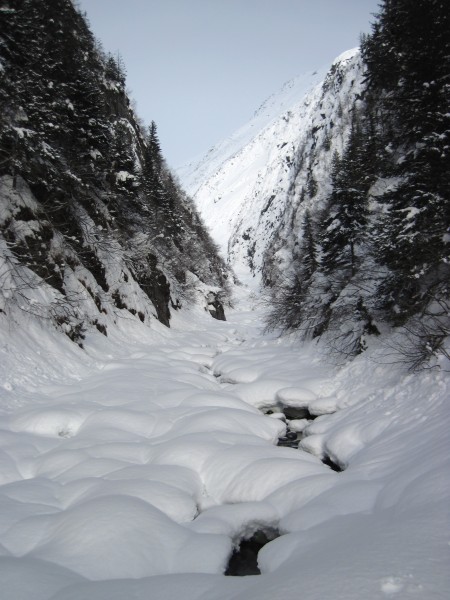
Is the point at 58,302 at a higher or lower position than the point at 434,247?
higher

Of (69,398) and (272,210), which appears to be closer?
(69,398)

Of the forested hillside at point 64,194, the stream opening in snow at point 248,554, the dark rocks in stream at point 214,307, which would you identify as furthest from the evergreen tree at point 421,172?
the dark rocks in stream at point 214,307

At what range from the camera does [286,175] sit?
120 metres

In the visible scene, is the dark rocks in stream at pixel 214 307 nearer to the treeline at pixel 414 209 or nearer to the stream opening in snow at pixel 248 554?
the treeline at pixel 414 209

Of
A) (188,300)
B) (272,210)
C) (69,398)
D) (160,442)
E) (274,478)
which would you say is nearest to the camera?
(274,478)

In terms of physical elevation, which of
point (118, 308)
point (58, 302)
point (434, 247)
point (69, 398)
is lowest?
point (434, 247)

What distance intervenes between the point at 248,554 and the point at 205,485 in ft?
4.87

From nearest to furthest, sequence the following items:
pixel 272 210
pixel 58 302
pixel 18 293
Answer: pixel 18 293 < pixel 58 302 < pixel 272 210

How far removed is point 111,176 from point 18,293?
14029 millimetres

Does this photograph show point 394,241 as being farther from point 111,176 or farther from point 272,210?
point 272,210

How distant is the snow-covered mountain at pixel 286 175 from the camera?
7200cm

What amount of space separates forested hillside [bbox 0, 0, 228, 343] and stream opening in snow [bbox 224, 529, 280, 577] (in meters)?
8.76

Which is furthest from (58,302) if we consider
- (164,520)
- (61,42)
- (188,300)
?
(188,300)

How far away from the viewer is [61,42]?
61.4 ft
